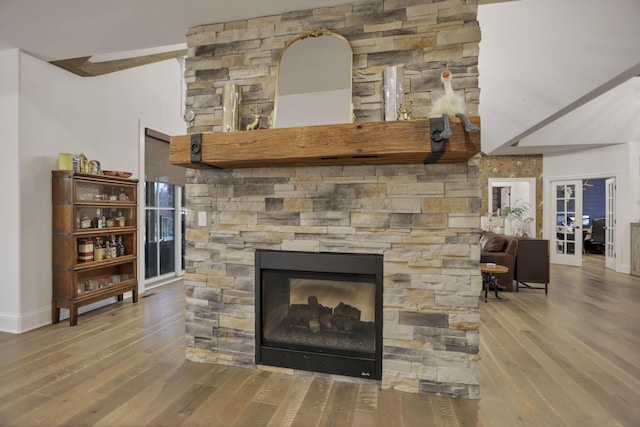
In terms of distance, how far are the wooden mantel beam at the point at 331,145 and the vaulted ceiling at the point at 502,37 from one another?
3.05 ft

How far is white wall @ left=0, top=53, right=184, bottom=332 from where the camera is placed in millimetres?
3096

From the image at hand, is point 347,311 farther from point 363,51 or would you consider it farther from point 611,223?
point 611,223

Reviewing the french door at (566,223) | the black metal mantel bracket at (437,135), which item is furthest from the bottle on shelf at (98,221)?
the french door at (566,223)

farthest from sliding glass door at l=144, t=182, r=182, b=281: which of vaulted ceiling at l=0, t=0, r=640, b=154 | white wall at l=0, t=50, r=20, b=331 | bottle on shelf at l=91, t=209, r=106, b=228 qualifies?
vaulted ceiling at l=0, t=0, r=640, b=154

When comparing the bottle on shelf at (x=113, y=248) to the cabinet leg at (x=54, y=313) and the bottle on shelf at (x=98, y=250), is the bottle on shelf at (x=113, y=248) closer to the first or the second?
the bottle on shelf at (x=98, y=250)

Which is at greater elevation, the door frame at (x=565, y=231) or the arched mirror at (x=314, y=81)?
the arched mirror at (x=314, y=81)

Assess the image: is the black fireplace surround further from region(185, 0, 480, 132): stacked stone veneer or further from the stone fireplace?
region(185, 0, 480, 132): stacked stone veneer

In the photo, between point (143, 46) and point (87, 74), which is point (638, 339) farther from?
point (87, 74)

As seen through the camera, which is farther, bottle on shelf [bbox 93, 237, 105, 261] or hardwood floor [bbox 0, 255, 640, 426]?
bottle on shelf [bbox 93, 237, 105, 261]

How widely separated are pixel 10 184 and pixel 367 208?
10.9ft

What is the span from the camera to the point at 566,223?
286 inches

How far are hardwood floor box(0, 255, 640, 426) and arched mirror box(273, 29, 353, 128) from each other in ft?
5.75

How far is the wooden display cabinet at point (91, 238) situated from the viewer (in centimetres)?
326

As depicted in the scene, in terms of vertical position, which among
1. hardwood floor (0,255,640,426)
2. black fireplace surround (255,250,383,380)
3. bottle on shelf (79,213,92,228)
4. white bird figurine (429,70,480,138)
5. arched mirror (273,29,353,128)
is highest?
arched mirror (273,29,353,128)
